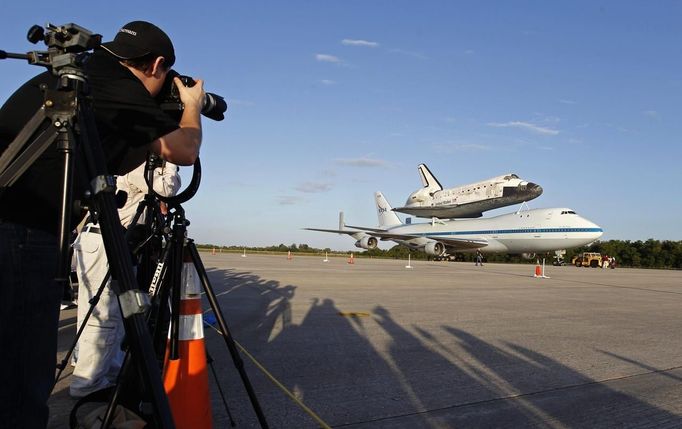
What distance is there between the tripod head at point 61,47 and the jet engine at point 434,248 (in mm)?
39473

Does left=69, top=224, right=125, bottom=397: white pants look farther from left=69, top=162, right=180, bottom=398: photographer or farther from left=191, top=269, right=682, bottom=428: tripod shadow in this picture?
left=191, top=269, right=682, bottom=428: tripod shadow

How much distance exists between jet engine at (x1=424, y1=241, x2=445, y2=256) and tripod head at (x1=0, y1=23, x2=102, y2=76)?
39473 mm

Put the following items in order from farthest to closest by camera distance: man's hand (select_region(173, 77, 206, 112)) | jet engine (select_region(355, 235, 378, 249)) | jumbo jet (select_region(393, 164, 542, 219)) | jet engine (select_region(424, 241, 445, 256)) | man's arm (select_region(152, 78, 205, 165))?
1. jet engine (select_region(355, 235, 378, 249))
2. jumbo jet (select_region(393, 164, 542, 219))
3. jet engine (select_region(424, 241, 445, 256))
4. man's hand (select_region(173, 77, 206, 112))
5. man's arm (select_region(152, 78, 205, 165))

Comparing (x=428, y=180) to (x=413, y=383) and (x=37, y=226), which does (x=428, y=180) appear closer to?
(x=413, y=383)

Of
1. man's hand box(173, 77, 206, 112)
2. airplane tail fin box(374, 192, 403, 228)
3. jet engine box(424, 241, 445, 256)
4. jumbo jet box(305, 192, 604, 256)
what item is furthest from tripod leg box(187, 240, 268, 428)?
airplane tail fin box(374, 192, 403, 228)

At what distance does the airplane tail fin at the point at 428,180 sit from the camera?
2277 inches

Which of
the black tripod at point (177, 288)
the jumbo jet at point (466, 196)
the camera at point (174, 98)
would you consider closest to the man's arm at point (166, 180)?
the black tripod at point (177, 288)

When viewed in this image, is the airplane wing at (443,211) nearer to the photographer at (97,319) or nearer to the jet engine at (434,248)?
the jet engine at (434,248)

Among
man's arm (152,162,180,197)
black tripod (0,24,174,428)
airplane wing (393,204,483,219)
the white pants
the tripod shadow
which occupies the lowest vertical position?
the tripod shadow

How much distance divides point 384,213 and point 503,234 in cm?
2377

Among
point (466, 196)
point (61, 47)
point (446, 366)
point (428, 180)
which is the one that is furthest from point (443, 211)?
point (61, 47)

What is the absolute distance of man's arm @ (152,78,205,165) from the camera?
177 centimetres

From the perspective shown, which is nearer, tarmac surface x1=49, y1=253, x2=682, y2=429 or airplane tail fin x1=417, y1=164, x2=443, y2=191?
tarmac surface x1=49, y1=253, x2=682, y2=429

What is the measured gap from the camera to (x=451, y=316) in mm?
7555
